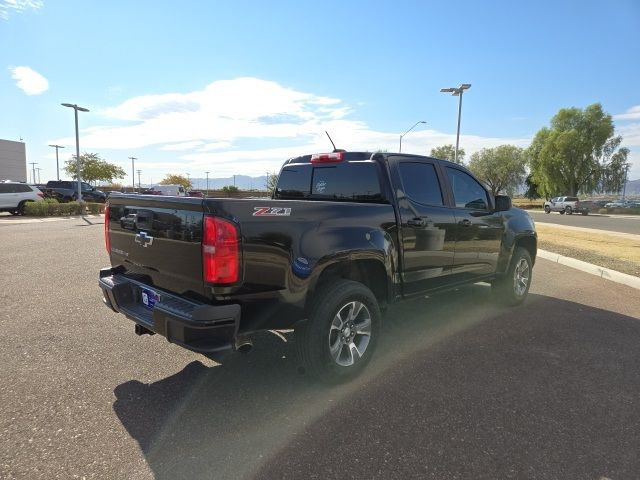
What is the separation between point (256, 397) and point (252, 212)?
148 centimetres

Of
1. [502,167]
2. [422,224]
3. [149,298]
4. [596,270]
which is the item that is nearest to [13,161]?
[502,167]

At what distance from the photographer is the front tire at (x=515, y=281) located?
19.5 feet

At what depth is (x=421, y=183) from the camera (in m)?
4.53

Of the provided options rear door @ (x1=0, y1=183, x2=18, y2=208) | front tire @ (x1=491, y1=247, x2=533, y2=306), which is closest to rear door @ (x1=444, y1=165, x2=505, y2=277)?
front tire @ (x1=491, y1=247, x2=533, y2=306)

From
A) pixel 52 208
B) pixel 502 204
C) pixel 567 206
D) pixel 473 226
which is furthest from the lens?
pixel 567 206

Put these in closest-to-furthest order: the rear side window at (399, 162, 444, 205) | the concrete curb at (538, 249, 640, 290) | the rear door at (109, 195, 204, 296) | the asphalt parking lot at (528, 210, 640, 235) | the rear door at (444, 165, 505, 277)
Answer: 1. the rear door at (109, 195, 204, 296)
2. the rear side window at (399, 162, 444, 205)
3. the rear door at (444, 165, 505, 277)
4. the concrete curb at (538, 249, 640, 290)
5. the asphalt parking lot at (528, 210, 640, 235)

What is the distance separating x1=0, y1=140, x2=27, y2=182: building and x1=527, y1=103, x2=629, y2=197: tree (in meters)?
102

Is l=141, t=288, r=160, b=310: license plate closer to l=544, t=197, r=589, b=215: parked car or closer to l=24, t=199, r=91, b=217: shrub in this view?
l=24, t=199, r=91, b=217: shrub

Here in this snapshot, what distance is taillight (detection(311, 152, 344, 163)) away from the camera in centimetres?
443

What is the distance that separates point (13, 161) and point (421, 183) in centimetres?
11805

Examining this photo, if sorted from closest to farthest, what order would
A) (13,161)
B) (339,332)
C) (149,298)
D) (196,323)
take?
1. (196,323)
2. (149,298)
3. (339,332)
4. (13,161)

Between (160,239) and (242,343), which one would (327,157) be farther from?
(242,343)

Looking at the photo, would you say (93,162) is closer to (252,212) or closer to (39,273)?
(39,273)

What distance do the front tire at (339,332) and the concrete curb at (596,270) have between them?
609cm
